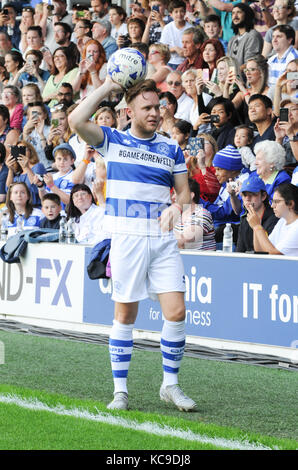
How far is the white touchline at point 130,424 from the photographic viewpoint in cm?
459

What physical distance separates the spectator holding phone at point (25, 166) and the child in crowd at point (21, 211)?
0.50 m

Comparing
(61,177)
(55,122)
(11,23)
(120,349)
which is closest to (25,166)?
(61,177)

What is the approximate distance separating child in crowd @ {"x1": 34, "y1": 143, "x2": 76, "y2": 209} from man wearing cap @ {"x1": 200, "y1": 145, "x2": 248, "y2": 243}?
2358 mm

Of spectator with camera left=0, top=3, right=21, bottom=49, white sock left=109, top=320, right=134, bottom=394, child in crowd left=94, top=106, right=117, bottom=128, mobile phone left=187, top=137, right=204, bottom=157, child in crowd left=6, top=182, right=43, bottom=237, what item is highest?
spectator with camera left=0, top=3, right=21, bottom=49

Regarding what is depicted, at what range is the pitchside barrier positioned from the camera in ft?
25.1

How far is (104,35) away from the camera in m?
13.9

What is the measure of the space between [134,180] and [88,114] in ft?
1.79

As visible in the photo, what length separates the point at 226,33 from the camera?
12.4 metres

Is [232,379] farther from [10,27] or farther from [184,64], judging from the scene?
[10,27]

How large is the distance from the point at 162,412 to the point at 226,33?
8.07m

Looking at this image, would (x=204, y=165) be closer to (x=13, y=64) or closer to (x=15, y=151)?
(x=15, y=151)

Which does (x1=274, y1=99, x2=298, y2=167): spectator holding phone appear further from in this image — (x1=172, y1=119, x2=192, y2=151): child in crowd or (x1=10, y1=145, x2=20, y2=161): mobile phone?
(x1=10, y1=145, x2=20, y2=161): mobile phone

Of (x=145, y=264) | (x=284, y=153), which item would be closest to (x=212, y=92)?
(x=284, y=153)

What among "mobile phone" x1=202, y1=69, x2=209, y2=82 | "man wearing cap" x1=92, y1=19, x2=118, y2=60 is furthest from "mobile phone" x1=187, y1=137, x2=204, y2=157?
"man wearing cap" x1=92, y1=19, x2=118, y2=60
